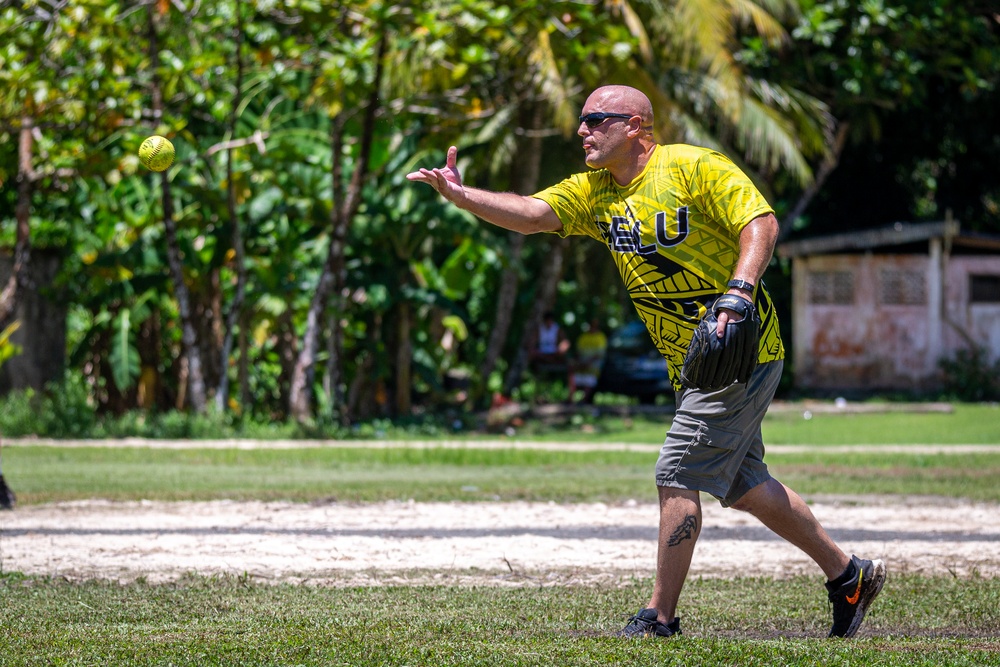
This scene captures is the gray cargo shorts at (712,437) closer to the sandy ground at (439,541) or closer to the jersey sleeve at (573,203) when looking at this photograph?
the jersey sleeve at (573,203)

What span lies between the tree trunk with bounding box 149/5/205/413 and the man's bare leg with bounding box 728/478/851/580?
1145 centimetres

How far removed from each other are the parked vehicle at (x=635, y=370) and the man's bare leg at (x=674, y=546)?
1635 cm

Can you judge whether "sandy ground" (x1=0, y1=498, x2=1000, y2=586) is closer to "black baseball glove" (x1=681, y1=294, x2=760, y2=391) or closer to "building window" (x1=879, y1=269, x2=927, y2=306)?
"black baseball glove" (x1=681, y1=294, x2=760, y2=391)

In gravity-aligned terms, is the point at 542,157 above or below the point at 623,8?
below

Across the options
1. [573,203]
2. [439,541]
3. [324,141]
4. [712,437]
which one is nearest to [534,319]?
[324,141]

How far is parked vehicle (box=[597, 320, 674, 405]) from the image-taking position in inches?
834

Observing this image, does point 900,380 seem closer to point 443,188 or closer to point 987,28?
point 987,28

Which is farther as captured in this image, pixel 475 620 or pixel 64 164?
pixel 64 164

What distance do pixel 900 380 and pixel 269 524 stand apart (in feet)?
56.6

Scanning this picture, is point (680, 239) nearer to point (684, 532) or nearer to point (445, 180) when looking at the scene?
point (445, 180)

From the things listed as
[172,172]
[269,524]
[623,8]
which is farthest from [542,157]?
[269,524]

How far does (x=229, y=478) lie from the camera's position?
11117mm

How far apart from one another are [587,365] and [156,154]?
48.7 ft

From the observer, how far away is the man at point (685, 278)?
4641 mm
